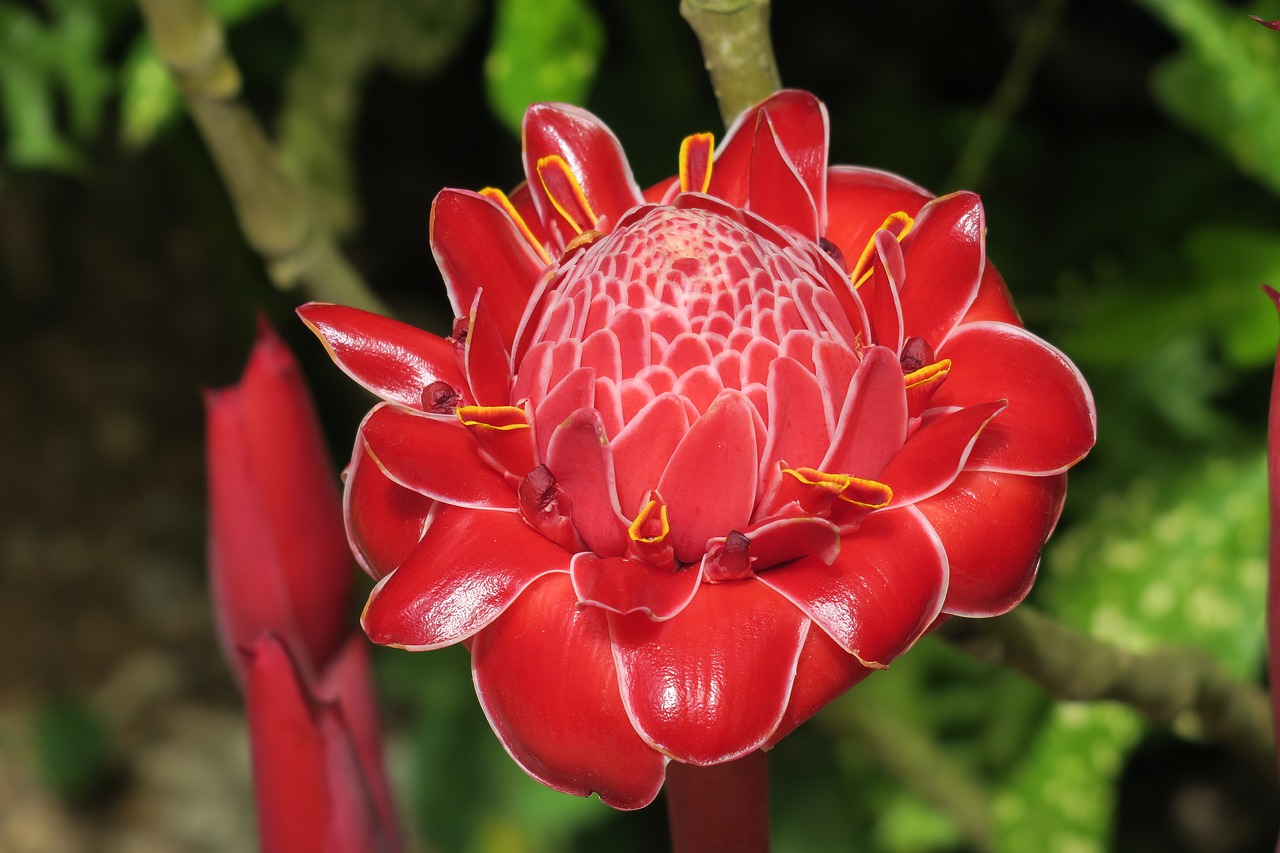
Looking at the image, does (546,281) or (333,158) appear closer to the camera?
(546,281)

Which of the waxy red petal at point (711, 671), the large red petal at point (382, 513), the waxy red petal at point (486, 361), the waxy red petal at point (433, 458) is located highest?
the waxy red petal at point (486, 361)

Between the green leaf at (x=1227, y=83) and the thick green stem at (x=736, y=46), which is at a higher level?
the thick green stem at (x=736, y=46)

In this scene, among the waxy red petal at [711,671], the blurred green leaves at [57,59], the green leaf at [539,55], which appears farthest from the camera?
the blurred green leaves at [57,59]

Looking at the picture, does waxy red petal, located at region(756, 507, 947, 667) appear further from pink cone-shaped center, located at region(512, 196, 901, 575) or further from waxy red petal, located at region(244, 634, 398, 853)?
waxy red petal, located at region(244, 634, 398, 853)

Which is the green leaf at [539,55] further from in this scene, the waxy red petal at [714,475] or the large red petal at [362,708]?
the waxy red petal at [714,475]

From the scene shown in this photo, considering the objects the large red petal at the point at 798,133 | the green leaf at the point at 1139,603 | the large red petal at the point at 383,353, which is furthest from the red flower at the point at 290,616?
the green leaf at the point at 1139,603

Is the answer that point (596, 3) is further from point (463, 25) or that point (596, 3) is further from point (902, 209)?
point (902, 209)

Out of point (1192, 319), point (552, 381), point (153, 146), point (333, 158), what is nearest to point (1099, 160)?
point (1192, 319)

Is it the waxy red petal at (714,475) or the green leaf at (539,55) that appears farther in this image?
the green leaf at (539,55)
